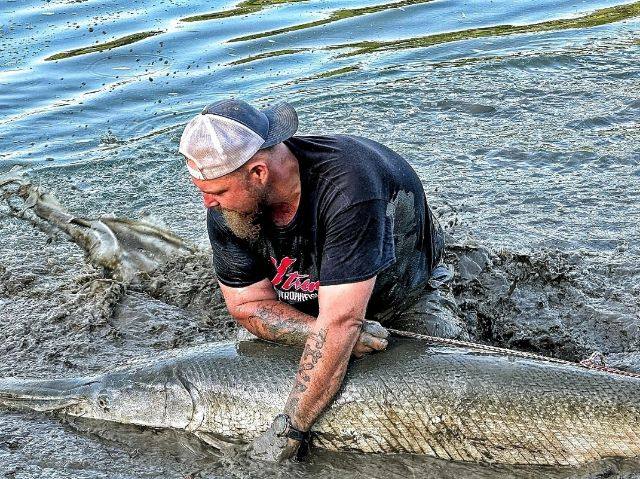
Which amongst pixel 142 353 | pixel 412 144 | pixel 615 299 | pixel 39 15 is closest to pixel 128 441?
pixel 142 353

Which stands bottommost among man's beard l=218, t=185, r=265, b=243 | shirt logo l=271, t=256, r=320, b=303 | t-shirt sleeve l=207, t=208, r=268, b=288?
shirt logo l=271, t=256, r=320, b=303

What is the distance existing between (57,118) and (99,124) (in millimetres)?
538

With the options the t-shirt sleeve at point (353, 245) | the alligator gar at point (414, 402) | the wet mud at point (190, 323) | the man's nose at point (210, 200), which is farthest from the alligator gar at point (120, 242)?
the t-shirt sleeve at point (353, 245)

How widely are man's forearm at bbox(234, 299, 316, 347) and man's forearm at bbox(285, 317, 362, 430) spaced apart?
268 millimetres

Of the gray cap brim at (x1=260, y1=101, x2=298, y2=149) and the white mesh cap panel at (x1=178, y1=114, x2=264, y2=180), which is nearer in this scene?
the white mesh cap panel at (x1=178, y1=114, x2=264, y2=180)

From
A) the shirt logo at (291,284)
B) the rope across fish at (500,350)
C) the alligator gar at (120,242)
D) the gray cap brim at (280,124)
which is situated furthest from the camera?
the alligator gar at (120,242)

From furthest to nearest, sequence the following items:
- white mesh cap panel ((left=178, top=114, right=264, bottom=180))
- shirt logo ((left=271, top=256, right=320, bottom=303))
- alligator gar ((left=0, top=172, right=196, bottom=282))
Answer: alligator gar ((left=0, top=172, right=196, bottom=282)), shirt logo ((left=271, top=256, right=320, bottom=303)), white mesh cap panel ((left=178, top=114, right=264, bottom=180))

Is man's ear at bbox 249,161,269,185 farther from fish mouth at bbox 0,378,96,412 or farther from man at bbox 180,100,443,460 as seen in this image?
fish mouth at bbox 0,378,96,412

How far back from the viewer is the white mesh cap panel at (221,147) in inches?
166

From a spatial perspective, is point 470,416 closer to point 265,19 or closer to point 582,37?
point 582,37

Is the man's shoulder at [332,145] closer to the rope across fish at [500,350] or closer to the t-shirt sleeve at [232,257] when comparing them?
the t-shirt sleeve at [232,257]

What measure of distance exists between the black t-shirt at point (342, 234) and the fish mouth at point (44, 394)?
0.99 m

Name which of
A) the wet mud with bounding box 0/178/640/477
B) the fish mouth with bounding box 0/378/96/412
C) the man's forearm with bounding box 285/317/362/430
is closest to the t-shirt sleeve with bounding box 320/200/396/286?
the man's forearm with bounding box 285/317/362/430

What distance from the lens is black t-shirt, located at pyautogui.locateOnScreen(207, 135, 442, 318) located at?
4309 mm
